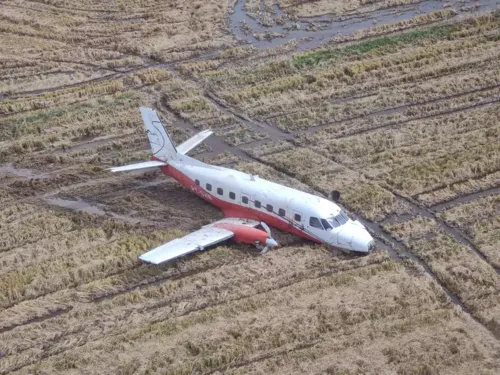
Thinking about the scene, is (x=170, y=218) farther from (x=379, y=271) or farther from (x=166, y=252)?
(x=379, y=271)

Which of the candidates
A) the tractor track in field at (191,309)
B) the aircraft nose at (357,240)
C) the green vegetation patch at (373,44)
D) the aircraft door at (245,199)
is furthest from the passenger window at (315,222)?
the green vegetation patch at (373,44)

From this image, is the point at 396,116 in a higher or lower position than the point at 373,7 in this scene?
lower

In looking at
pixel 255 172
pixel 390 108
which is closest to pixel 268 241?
Answer: pixel 255 172

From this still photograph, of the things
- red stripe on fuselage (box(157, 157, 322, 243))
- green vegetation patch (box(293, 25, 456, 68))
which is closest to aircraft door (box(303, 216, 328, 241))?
red stripe on fuselage (box(157, 157, 322, 243))

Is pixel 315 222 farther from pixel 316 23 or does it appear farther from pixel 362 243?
pixel 316 23

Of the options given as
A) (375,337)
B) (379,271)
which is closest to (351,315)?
(375,337)

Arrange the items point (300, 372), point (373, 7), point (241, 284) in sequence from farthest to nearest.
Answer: point (373, 7), point (241, 284), point (300, 372)

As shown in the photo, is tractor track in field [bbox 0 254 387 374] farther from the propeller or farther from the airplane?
the propeller
